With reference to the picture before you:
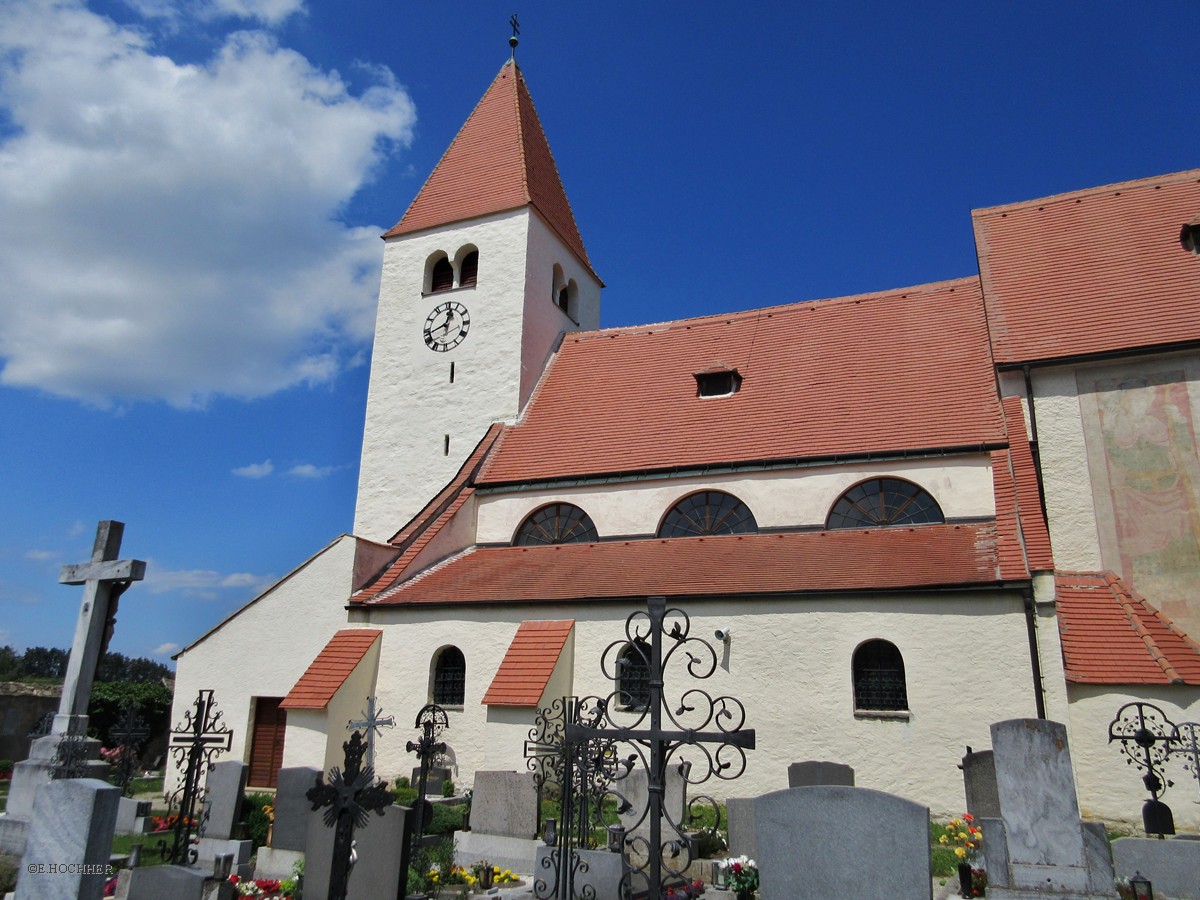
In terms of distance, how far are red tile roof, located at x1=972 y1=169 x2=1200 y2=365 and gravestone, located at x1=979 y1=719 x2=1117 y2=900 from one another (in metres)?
9.07

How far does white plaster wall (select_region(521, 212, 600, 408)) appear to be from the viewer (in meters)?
19.1

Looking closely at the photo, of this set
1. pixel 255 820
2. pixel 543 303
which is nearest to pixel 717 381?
pixel 543 303

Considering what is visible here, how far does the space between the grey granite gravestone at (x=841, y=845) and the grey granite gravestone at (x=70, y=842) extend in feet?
13.2

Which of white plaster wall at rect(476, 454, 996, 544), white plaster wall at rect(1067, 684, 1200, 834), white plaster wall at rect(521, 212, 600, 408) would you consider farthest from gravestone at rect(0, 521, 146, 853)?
white plaster wall at rect(1067, 684, 1200, 834)

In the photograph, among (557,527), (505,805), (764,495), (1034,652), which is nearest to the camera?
(505,805)

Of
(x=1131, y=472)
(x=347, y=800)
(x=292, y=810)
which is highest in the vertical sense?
(x=1131, y=472)

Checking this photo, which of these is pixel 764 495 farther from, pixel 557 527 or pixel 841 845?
pixel 841 845

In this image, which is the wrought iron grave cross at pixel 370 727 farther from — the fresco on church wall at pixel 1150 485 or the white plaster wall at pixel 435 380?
the fresco on church wall at pixel 1150 485

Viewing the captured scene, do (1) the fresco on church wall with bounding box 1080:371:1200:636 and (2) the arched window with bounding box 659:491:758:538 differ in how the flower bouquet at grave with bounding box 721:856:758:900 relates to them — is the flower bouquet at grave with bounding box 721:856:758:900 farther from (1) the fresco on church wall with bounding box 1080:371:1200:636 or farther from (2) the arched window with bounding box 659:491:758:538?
(1) the fresco on church wall with bounding box 1080:371:1200:636

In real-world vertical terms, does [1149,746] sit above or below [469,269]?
below

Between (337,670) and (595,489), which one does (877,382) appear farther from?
(337,670)

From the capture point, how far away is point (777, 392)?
53.4 feet

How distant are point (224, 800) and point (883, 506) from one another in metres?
10.2

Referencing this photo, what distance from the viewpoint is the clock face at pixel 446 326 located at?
19469 millimetres
